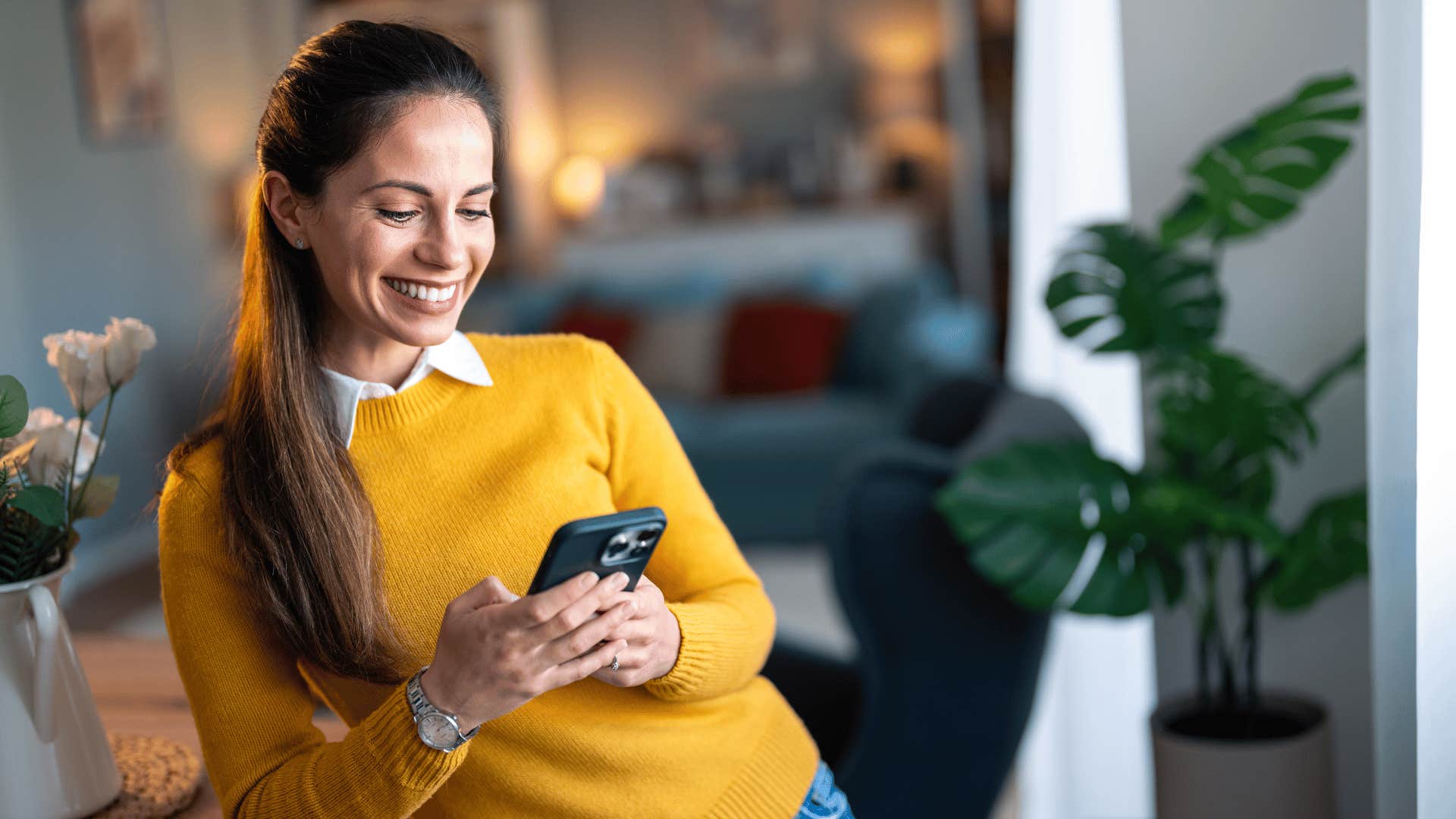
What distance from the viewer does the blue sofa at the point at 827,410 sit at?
4.37 meters

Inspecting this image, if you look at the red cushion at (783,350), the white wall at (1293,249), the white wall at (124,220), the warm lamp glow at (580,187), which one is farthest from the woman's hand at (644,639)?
the warm lamp glow at (580,187)

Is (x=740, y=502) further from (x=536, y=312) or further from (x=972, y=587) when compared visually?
(x=972, y=587)

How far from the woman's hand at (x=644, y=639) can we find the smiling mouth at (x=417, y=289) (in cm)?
26

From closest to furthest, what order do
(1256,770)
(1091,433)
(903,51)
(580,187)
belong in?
(1256,770) < (1091,433) < (903,51) < (580,187)

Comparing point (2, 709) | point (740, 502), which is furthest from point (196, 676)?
point (740, 502)

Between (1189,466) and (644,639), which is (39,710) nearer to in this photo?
(644,639)

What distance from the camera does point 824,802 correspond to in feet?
3.80

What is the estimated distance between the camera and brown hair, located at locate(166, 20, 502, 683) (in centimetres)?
95

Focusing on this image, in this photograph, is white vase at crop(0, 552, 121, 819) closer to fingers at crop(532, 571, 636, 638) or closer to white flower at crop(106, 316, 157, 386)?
white flower at crop(106, 316, 157, 386)

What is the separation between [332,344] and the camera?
1056mm

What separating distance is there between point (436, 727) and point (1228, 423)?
1345 millimetres

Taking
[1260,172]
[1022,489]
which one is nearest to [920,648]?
[1022,489]

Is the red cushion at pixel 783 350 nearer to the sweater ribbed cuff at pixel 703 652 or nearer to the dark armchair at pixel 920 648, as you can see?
the dark armchair at pixel 920 648

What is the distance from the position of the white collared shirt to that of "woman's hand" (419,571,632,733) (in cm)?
24
